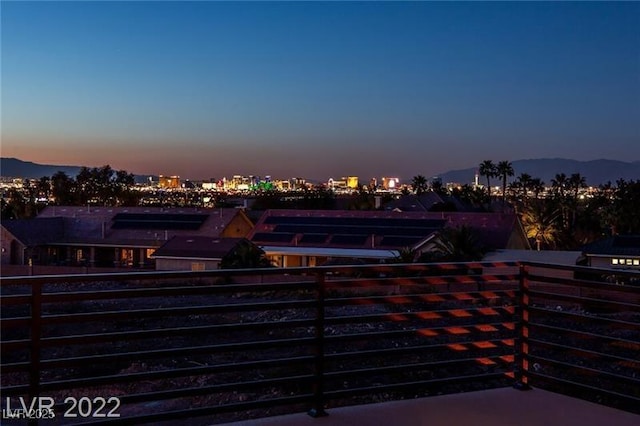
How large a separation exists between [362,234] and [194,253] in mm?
8306

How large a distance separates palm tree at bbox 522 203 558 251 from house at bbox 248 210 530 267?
7045mm

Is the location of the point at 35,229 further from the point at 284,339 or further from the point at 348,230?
the point at 284,339

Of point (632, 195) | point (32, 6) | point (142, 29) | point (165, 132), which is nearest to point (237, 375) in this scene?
point (32, 6)

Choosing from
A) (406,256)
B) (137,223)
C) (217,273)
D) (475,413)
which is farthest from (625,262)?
(217,273)

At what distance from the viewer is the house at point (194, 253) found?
26359 mm

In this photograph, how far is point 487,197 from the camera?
61.9 m

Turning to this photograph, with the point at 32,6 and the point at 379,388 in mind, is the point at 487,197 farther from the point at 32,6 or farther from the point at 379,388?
the point at 379,388

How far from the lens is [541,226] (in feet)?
127

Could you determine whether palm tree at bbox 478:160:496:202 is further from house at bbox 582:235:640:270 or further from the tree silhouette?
the tree silhouette

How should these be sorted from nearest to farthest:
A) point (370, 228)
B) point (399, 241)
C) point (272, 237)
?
point (399, 241), point (370, 228), point (272, 237)

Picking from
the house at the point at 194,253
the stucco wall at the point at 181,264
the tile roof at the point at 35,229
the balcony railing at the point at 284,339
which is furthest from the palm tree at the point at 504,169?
the balcony railing at the point at 284,339

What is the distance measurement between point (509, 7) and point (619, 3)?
337 cm

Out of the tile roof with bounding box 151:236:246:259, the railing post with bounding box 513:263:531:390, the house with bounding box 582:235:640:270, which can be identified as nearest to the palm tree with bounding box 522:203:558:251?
the house with bounding box 582:235:640:270

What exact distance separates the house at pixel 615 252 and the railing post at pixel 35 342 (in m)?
25.8
